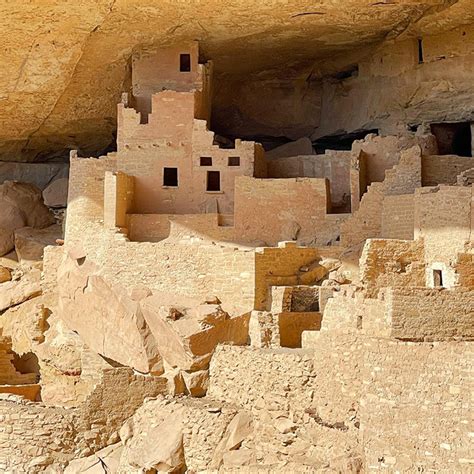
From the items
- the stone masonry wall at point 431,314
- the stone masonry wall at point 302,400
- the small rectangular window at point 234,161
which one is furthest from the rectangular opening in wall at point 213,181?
the stone masonry wall at point 431,314

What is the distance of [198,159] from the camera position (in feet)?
62.8

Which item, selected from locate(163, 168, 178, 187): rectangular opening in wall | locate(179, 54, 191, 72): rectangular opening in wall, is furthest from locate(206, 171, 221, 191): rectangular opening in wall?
locate(179, 54, 191, 72): rectangular opening in wall

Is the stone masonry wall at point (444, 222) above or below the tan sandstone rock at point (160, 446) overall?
above

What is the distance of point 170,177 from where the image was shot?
19.6 metres

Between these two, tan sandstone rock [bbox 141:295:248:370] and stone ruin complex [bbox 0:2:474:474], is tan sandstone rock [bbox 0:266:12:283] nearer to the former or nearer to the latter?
stone ruin complex [bbox 0:2:474:474]

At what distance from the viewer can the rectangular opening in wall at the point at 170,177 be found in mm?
19375

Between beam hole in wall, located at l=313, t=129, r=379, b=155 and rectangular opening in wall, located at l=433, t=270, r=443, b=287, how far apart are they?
8.71 m

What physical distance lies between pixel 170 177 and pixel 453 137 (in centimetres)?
735

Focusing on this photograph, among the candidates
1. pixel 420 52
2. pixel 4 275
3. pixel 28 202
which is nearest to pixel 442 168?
pixel 420 52

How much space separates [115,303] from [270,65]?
912 centimetres

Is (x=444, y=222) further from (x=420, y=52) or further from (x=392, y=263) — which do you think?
(x=420, y=52)

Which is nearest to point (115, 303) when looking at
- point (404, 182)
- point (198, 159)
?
point (198, 159)

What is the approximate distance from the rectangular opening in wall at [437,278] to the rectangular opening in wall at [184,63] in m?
8.80

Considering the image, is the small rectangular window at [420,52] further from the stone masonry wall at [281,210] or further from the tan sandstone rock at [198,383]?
the tan sandstone rock at [198,383]
